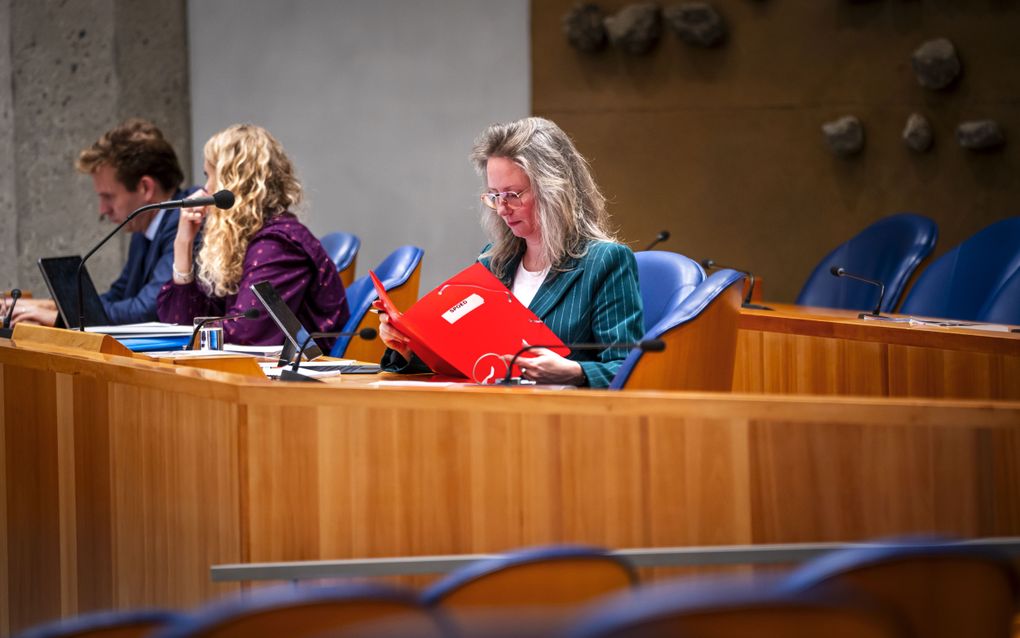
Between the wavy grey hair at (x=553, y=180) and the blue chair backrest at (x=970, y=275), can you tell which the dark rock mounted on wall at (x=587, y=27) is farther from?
the wavy grey hair at (x=553, y=180)

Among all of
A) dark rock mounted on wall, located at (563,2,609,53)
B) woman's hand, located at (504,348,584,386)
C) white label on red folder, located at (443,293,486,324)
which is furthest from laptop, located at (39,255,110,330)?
dark rock mounted on wall, located at (563,2,609,53)

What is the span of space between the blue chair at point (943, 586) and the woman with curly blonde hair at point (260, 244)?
8.22 ft

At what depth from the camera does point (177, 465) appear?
1.93m

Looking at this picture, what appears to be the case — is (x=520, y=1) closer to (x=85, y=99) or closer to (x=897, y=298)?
(x=85, y=99)

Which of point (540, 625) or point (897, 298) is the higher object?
point (897, 298)

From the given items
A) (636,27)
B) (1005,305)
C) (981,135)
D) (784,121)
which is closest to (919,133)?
(981,135)

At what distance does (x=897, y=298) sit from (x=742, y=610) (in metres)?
3.44

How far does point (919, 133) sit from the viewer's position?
211 inches

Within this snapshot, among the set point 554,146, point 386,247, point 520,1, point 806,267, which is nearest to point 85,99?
point 386,247

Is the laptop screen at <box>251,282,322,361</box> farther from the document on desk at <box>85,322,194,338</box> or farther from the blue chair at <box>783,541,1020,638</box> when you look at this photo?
the blue chair at <box>783,541,1020,638</box>

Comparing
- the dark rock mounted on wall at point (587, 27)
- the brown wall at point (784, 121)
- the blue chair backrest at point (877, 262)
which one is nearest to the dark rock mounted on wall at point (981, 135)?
the brown wall at point (784, 121)

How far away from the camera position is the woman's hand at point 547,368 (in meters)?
A: 2.45

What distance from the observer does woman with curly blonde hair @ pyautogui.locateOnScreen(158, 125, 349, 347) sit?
3.47 meters

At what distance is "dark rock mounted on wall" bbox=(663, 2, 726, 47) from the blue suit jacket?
8.48 feet
